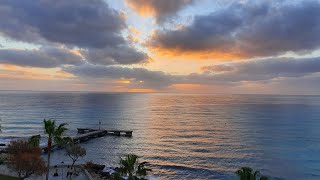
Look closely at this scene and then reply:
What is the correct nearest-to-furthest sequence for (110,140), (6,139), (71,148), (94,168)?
(71,148) → (94,168) → (6,139) → (110,140)

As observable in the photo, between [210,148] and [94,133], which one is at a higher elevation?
[94,133]

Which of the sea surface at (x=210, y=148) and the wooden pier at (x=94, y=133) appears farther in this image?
the wooden pier at (x=94, y=133)

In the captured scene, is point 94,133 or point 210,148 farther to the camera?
point 94,133

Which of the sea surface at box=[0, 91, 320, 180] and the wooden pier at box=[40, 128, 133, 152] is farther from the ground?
the wooden pier at box=[40, 128, 133, 152]

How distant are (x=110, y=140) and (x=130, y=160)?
3362 inches

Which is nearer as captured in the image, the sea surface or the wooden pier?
the sea surface

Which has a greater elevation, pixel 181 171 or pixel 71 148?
pixel 71 148

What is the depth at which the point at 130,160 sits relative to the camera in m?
34.1

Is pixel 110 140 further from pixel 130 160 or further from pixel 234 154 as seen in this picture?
pixel 130 160

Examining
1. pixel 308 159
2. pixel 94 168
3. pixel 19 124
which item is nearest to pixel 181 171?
pixel 94 168

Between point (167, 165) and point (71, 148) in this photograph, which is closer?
point (71, 148)

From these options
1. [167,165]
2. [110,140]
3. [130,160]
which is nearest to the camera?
[130,160]

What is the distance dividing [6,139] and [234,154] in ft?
271

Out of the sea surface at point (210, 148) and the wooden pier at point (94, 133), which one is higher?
the wooden pier at point (94, 133)
